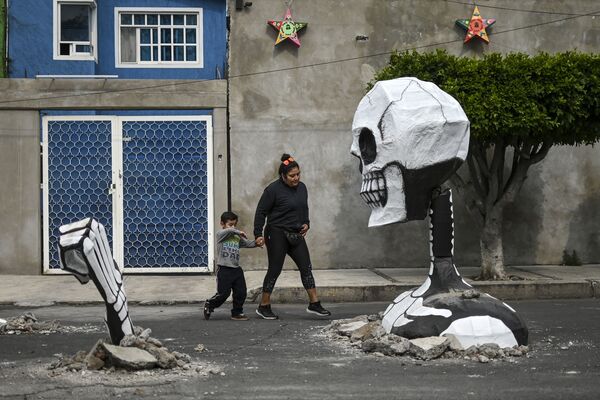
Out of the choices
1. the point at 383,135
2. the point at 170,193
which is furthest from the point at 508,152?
the point at 383,135

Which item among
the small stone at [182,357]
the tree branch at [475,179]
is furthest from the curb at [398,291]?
the small stone at [182,357]

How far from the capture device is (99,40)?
17031mm

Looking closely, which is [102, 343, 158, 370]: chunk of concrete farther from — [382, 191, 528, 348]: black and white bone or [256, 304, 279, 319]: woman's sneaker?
[256, 304, 279, 319]: woman's sneaker

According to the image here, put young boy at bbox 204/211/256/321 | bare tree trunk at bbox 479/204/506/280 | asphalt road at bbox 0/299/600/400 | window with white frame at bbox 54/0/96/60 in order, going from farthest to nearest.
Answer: window with white frame at bbox 54/0/96/60 < bare tree trunk at bbox 479/204/506/280 < young boy at bbox 204/211/256/321 < asphalt road at bbox 0/299/600/400

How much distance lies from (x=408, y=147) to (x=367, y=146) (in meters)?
0.49

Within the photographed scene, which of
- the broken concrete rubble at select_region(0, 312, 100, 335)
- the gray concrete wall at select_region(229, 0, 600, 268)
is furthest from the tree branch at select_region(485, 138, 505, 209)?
the broken concrete rubble at select_region(0, 312, 100, 335)

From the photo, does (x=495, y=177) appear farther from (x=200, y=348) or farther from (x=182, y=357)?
(x=182, y=357)

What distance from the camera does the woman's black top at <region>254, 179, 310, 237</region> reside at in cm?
905

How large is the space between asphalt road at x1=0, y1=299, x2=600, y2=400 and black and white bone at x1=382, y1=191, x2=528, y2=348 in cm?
27

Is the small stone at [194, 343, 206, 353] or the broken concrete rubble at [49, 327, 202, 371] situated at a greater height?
the broken concrete rubble at [49, 327, 202, 371]

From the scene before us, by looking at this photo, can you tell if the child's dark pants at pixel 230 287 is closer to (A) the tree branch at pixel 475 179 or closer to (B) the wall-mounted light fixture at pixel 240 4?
(A) the tree branch at pixel 475 179

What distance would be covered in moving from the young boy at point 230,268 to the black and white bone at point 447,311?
2.15m

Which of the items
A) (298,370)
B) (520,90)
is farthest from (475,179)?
(298,370)

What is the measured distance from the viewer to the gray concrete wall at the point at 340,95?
1406 centimetres
